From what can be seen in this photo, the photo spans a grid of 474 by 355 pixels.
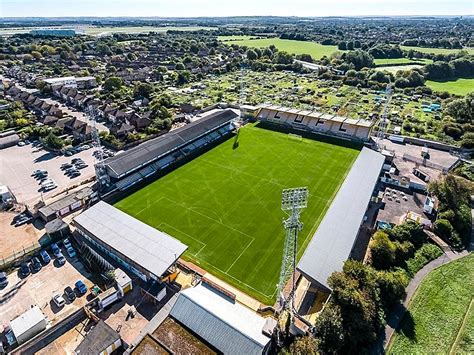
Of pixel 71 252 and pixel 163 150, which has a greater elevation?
pixel 163 150

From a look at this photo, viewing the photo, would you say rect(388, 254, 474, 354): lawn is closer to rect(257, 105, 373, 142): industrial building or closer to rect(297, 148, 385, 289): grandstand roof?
rect(297, 148, 385, 289): grandstand roof

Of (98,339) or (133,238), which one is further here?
(133,238)

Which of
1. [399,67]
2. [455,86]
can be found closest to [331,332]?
[455,86]

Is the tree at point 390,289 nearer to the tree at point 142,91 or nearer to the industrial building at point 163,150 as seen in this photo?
the industrial building at point 163,150

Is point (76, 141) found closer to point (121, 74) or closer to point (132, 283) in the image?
point (132, 283)

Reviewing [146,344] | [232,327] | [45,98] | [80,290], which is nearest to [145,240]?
[80,290]

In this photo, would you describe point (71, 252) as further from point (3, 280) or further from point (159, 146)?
point (159, 146)
